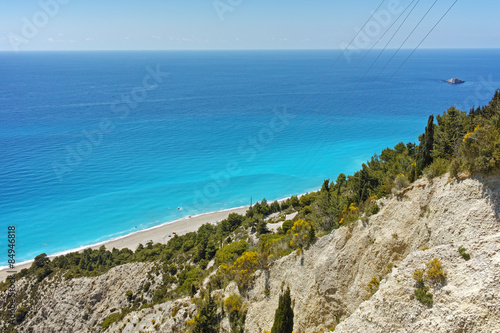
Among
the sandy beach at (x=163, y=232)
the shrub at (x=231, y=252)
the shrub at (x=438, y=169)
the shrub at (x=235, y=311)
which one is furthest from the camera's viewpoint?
the sandy beach at (x=163, y=232)

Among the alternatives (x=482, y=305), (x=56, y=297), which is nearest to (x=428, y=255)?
(x=482, y=305)

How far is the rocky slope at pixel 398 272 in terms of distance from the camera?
7.82m

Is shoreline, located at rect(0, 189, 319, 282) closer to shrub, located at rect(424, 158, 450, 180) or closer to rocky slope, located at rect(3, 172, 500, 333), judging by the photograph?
rocky slope, located at rect(3, 172, 500, 333)

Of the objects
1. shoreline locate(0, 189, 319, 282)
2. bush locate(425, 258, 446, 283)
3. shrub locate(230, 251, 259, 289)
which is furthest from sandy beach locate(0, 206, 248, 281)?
bush locate(425, 258, 446, 283)

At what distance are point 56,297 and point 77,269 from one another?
12.7ft

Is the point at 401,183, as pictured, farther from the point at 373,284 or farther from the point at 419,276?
the point at 419,276

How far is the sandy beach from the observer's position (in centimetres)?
4203

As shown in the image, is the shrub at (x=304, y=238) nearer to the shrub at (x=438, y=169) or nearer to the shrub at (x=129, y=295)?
the shrub at (x=438, y=169)

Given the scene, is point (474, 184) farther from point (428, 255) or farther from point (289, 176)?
point (289, 176)

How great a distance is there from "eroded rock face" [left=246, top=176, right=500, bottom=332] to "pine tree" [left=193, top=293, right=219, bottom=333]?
90.9 inches

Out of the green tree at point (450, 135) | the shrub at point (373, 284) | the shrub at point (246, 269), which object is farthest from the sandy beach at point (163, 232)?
the green tree at point (450, 135)

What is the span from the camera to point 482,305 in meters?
7.26

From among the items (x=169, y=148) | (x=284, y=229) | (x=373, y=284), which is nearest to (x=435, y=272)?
(x=373, y=284)

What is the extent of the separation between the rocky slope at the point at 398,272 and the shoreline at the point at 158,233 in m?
21.5
